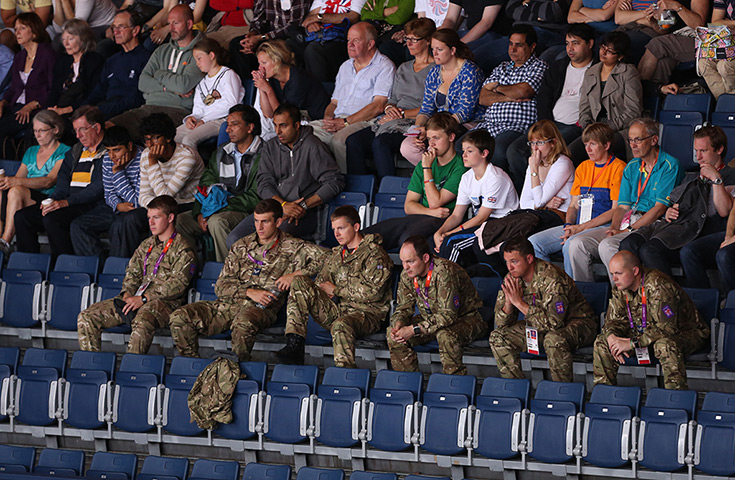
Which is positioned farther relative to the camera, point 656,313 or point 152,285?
point 152,285

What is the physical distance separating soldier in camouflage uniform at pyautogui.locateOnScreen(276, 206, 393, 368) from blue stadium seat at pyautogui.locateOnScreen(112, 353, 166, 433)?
2.66 feet

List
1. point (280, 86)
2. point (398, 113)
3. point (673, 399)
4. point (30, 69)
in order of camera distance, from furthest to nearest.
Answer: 1. point (30, 69)
2. point (280, 86)
3. point (398, 113)
4. point (673, 399)

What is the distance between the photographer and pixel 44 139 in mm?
9555

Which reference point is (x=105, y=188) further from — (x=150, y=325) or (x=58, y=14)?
(x=58, y=14)

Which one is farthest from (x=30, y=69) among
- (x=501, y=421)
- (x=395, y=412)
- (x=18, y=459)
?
(x=501, y=421)

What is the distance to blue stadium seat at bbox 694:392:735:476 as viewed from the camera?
19.9 feet

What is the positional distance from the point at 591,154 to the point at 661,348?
1.61 metres

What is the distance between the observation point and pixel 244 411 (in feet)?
23.3

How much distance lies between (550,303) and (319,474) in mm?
1652

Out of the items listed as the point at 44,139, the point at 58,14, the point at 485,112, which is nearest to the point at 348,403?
the point at 485,112

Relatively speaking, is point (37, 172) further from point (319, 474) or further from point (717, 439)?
point (717, 439)

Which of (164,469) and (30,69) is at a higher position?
(30,69)

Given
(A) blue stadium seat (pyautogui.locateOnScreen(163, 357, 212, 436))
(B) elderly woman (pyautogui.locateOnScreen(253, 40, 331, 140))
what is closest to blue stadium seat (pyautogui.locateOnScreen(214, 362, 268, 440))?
(A) blue stadium seat (pyautogui.locateOnScreen(163, 357, 212, 436))

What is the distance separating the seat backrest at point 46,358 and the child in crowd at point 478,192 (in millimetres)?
2624
